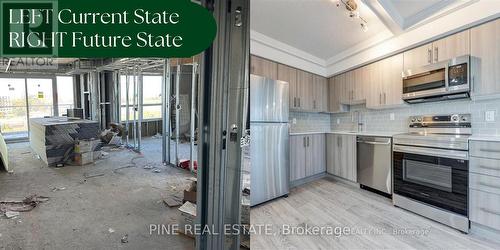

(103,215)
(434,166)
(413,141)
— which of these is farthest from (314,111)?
(103,215)

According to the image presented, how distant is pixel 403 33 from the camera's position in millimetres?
2494

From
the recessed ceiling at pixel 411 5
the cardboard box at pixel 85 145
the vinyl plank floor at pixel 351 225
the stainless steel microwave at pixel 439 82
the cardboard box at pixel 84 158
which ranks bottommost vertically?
the vinyl plank floor at pixel 351 225

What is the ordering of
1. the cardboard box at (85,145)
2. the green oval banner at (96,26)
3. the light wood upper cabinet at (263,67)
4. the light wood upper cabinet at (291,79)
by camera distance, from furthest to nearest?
the light wood upper cabinet at (291,79) → the light wood upper cabinet at (263,67) → the cardboard box at (85,145) → the green oval banner at (96,26)

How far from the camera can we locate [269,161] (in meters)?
2.48

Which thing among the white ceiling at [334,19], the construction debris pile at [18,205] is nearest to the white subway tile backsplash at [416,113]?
the white ceiling at [334,19]

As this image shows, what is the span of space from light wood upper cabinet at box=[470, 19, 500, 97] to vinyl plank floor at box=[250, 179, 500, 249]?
1.16 m

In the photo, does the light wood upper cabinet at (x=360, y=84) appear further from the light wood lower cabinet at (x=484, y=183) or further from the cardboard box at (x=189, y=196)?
the cardboard box at (x=189, y=196)

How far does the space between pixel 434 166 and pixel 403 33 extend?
1.38m

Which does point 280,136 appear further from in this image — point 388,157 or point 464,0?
point 464,0

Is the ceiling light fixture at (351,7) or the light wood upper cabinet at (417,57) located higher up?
the ceiling light fixture at (351,7)

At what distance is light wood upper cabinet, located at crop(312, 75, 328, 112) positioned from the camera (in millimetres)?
3594

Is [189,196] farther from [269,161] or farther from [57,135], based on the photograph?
[269,161]

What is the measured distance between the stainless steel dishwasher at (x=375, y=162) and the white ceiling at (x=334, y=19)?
1168mm

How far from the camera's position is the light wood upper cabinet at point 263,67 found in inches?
107
